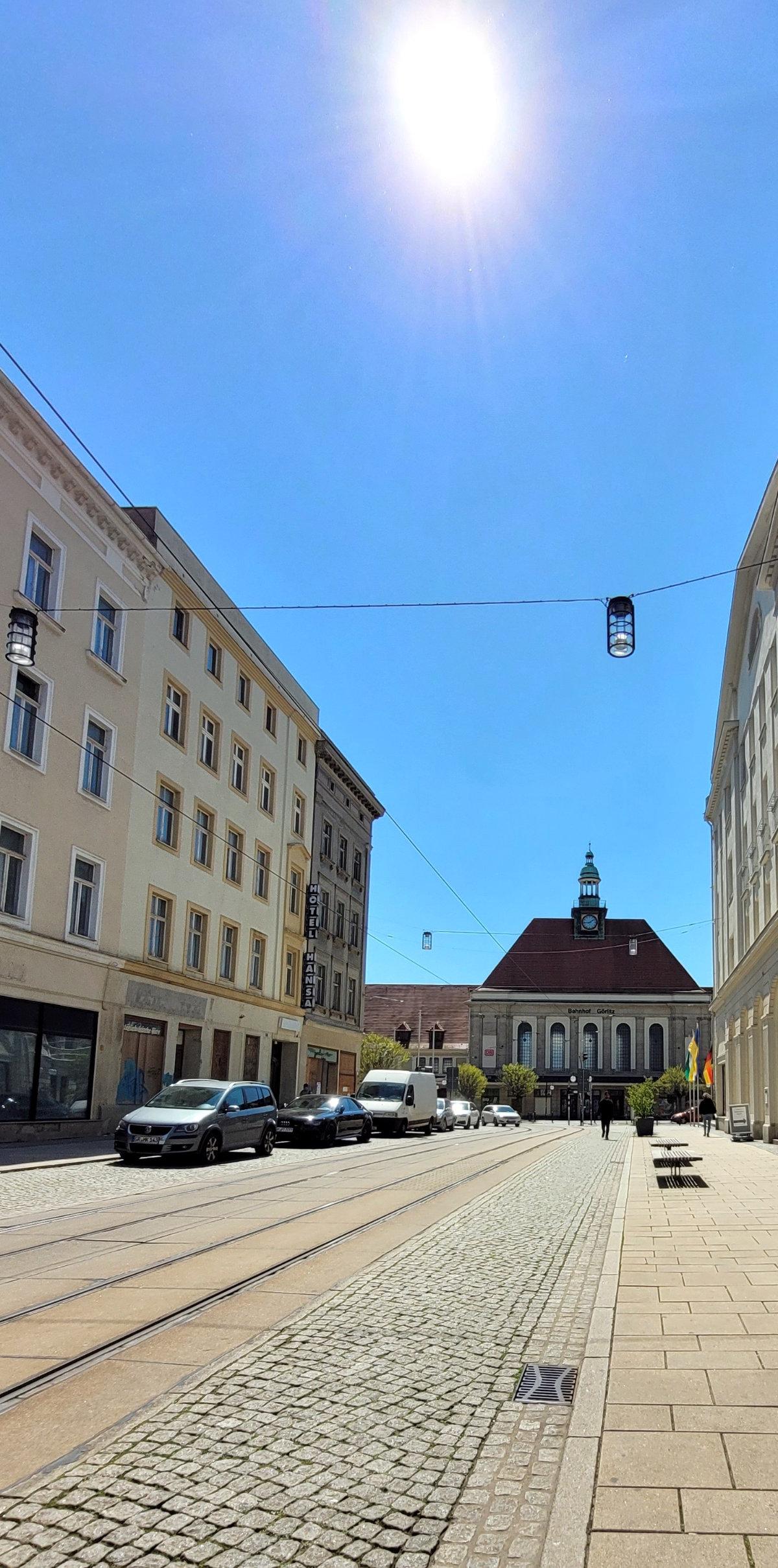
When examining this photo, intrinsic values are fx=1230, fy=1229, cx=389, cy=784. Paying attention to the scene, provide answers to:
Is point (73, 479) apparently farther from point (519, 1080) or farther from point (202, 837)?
point (519, 1080)

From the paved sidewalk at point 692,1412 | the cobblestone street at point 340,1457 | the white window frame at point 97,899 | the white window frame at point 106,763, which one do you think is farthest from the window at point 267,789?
the cobblestone street at point 340,1457

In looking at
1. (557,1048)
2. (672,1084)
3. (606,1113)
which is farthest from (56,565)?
(557,1048)

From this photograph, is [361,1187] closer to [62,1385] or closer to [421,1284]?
[421,1284]

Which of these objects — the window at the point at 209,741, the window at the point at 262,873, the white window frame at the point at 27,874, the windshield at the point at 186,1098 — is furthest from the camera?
the window at the point at 262,873

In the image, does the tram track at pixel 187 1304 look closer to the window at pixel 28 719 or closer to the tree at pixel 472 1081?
the window at pixel 28 719

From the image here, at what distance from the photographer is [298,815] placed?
46.5 meters

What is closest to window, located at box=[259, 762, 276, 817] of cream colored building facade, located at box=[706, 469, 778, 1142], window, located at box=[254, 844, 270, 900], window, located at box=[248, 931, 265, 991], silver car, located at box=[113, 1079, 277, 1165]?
window, located at box=[254, 844, 270, 900]

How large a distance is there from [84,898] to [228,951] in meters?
10.9

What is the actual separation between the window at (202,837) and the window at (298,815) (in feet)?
29.8

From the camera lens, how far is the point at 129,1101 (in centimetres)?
2956

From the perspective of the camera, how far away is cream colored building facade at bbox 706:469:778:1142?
3481cm

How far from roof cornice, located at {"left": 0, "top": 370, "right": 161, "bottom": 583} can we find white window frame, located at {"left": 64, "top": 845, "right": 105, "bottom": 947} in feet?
24.8

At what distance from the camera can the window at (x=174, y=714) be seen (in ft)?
108

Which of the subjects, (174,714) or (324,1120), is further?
(174,714)
